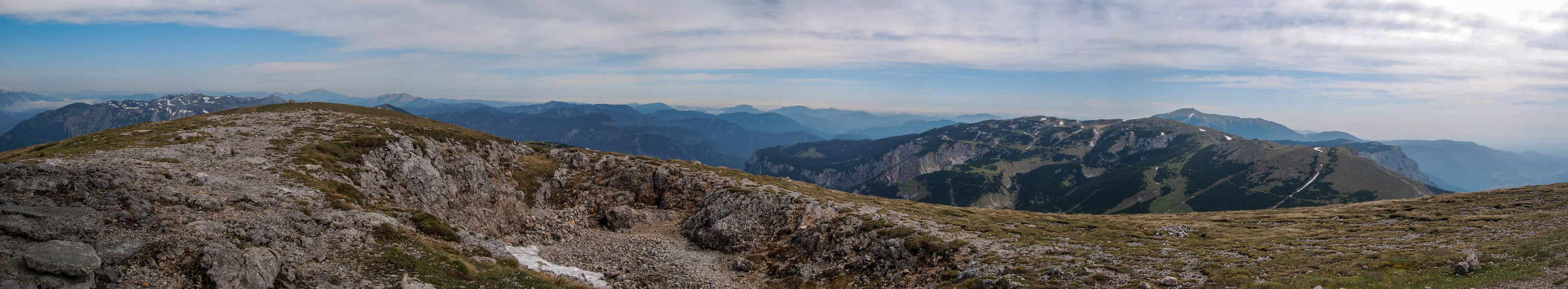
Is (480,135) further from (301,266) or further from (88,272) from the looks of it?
(88,272)

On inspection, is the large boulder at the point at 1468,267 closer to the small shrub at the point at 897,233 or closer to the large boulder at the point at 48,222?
the small shrub at the point at 897,233

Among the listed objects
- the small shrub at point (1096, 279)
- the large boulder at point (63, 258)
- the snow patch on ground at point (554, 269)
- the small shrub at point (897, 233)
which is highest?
the large boulder at point (63, 258)

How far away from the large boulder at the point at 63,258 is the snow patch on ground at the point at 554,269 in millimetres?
15333

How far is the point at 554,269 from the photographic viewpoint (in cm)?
3247

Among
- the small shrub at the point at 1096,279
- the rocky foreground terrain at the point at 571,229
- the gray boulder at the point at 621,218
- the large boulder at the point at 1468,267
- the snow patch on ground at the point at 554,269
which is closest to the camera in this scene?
the rocky foreground terrain at the point at 571,229

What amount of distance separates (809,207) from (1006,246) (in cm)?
1599

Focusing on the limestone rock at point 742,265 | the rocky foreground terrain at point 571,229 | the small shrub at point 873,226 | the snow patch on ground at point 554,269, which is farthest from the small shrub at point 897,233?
the snow patch on ground at point 554,269

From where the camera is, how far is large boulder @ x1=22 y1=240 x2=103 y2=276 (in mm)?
14578

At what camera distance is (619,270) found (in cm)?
3503

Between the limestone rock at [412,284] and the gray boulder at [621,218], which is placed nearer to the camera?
the limestone rock at [412,284]

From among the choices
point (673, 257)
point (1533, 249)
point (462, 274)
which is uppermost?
point (1533, 249)

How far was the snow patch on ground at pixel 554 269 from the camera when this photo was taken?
1222 inches

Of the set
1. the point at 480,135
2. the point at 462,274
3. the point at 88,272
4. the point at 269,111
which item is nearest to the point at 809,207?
the point at 462,274

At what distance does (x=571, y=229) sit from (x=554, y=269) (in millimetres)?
13439
